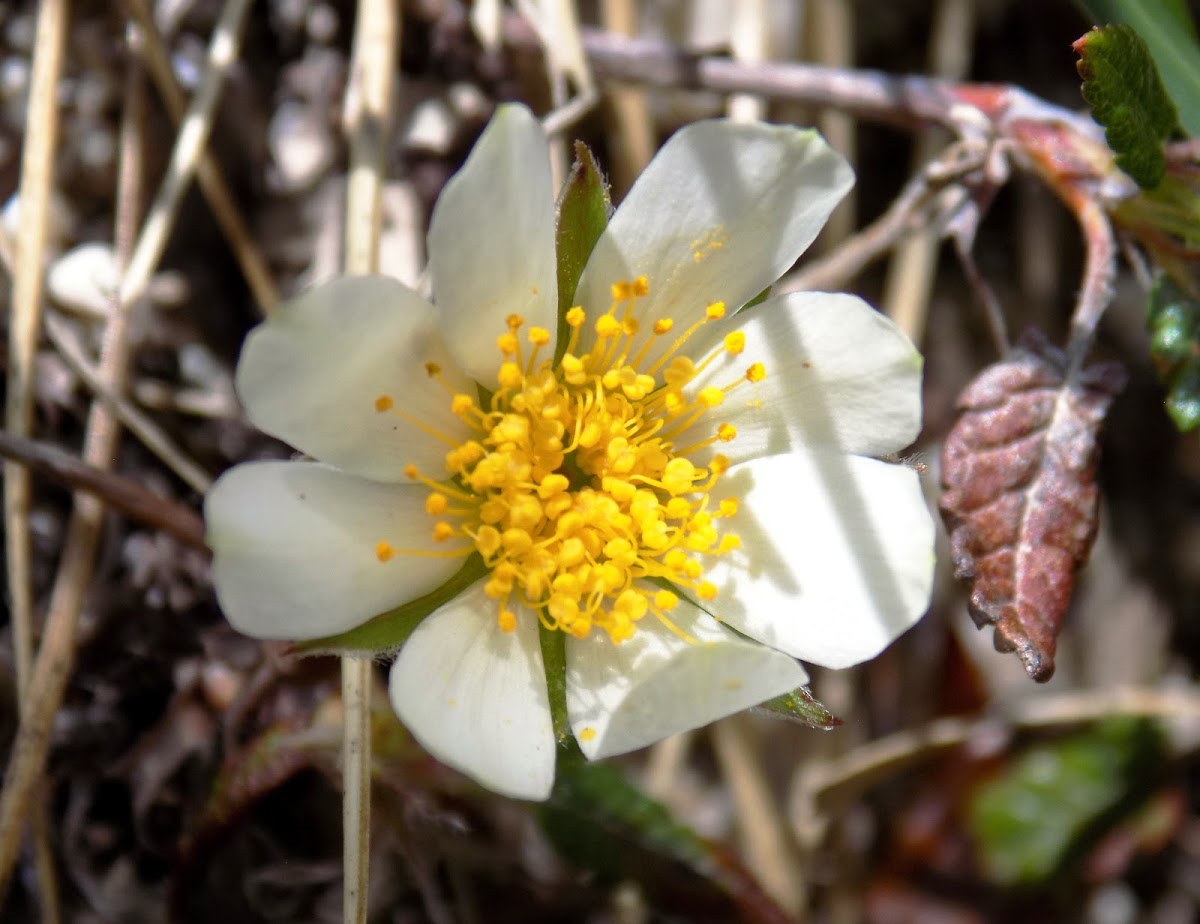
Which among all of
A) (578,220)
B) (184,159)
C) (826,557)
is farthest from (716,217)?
(184,159)

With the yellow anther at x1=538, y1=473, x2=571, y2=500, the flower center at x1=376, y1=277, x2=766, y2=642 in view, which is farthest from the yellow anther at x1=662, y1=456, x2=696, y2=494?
the yellow anther at x1=538, y1=473, x2=571, y2=500

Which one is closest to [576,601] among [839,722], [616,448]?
[616,448]

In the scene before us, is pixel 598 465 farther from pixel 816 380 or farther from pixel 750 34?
pixel 750 34

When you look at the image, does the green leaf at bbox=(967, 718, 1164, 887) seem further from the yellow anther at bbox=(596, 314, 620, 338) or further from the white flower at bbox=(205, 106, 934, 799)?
the yellow anther at bbox=(596, 314, 620, 338)

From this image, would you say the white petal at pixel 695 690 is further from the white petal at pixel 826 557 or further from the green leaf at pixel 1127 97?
the green leaf at pixel 1127 97

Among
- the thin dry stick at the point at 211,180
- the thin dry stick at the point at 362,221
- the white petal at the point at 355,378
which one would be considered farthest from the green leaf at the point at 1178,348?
the thin dry stick at the point at 211,180

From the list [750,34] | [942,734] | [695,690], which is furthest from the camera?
[942,734]

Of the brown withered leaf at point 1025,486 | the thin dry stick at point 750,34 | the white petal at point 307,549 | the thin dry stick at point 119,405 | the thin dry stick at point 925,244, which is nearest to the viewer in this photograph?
the white petal at point 307,549
